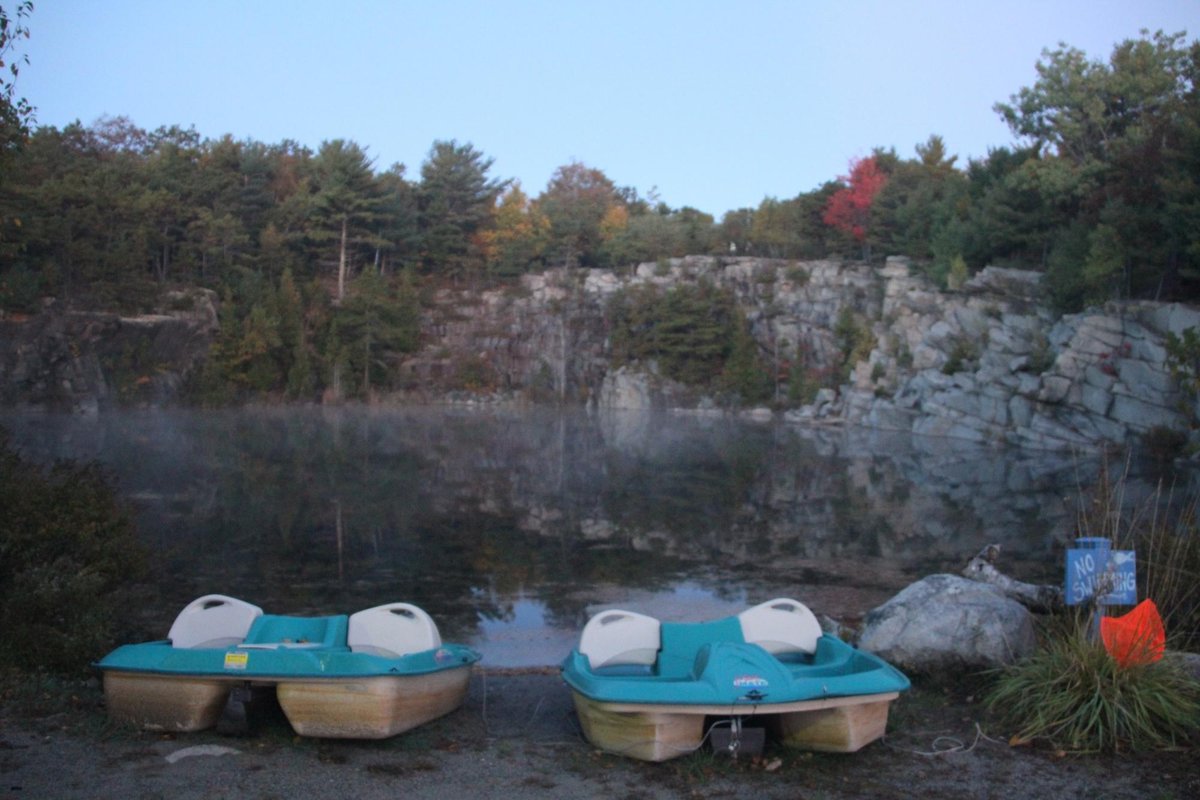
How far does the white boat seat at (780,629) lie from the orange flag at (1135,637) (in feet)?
5.27

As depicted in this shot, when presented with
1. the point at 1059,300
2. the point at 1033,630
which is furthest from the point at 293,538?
the point at 1059,300

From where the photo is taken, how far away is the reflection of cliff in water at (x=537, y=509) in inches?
453

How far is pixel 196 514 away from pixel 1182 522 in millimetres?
12366

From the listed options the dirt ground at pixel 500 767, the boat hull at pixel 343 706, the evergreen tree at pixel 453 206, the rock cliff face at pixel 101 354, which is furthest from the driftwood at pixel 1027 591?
the evergreen tree at pixel 453 206

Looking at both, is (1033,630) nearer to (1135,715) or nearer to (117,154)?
(1135,715)

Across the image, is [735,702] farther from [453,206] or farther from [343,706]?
[453,206]

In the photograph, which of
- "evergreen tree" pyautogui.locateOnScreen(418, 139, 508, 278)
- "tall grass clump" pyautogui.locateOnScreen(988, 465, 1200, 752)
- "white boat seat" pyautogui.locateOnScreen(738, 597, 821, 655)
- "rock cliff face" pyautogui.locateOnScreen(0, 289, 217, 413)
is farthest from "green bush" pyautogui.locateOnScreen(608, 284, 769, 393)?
"tall grass clump" pyautogui.locateOnScreen(988, 465, 1200, 752)

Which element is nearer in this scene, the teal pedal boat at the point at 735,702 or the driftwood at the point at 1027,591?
the teal pedal boat at the point at 735,702

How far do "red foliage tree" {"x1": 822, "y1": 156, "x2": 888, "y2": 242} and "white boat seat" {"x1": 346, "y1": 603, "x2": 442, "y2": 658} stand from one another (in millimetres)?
47142

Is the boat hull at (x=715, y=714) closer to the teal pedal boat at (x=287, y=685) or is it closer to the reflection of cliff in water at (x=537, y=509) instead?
the teal pedal boat at (x=287, y=685)

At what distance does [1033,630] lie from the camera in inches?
272

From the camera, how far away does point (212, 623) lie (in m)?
6.59

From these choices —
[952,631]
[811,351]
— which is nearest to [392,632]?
[952,631]

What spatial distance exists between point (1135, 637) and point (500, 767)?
3489 millimetres
